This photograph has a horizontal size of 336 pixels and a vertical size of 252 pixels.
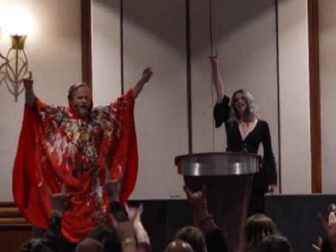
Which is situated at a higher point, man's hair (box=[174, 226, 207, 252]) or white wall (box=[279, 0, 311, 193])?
white wall (box=[279, 0, 311, 193])

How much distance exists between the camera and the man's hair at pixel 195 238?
3.53m

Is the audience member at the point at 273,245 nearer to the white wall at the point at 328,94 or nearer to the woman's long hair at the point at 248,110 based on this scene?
the woman's long hair at the point at 248,110

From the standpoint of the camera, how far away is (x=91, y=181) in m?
5.96

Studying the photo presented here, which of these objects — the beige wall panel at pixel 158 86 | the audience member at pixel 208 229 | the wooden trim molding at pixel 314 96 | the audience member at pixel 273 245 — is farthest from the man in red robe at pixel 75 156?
the audience member at pixel 273 245

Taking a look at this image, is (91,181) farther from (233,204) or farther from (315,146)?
(315,146)

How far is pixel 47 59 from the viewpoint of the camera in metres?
7.64

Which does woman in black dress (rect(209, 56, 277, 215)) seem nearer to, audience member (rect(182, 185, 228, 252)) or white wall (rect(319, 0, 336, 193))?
white wall (rect(319, 0, 336, 193))

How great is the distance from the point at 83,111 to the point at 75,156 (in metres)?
0.28

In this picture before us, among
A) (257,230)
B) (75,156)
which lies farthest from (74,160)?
(257,230)

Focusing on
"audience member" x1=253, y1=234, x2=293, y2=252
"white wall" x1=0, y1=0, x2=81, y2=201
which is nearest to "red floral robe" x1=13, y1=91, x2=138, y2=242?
"white wall" x1=0, y1=0, x2=81, y2=201

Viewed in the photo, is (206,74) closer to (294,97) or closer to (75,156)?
(294,97)

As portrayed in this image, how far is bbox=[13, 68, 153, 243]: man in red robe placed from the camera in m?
5.93

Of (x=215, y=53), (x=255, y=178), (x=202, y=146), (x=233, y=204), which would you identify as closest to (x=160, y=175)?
(x=202, y=146)

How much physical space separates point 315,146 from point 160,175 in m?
1.20
